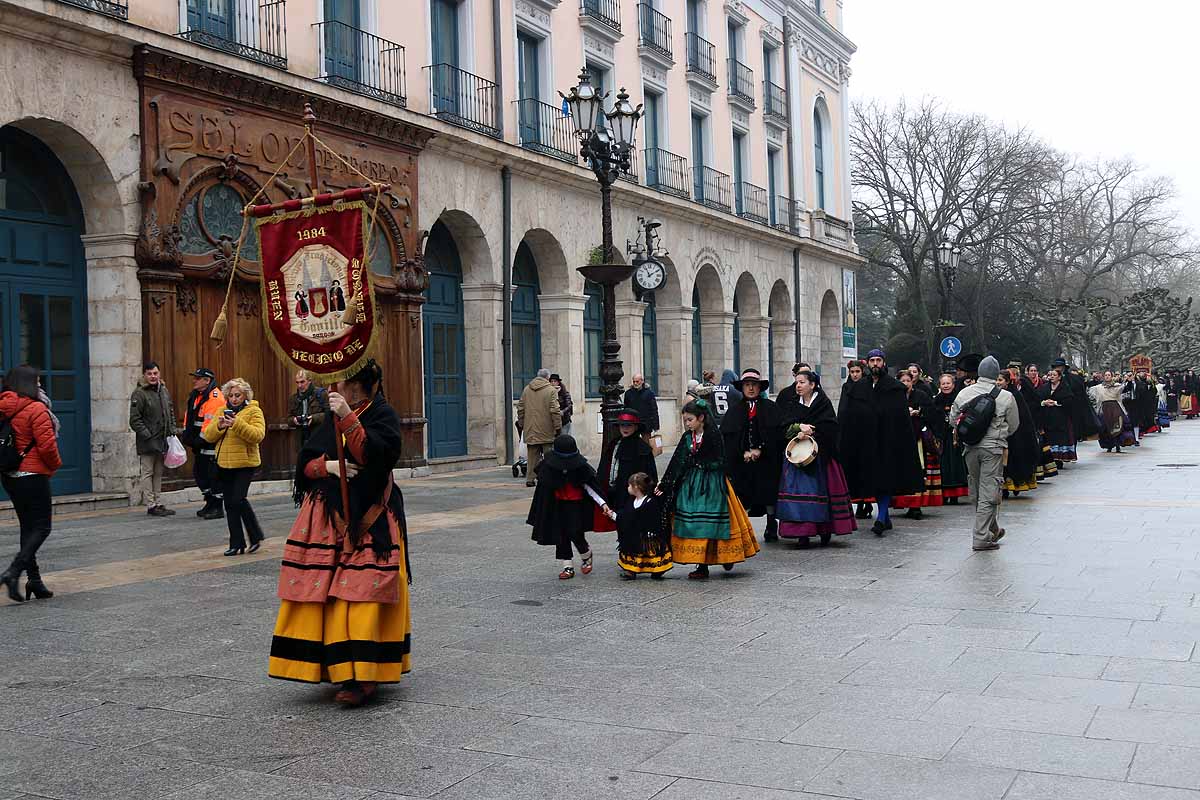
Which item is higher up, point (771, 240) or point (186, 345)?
point (771, 240)

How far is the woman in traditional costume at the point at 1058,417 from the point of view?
20.7m

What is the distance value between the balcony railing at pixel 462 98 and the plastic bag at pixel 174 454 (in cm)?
847

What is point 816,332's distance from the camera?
37562 mm

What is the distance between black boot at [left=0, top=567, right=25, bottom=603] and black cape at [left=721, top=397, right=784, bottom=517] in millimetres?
5806

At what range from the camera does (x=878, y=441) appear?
40.7 ft

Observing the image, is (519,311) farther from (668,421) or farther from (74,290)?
(74,290)

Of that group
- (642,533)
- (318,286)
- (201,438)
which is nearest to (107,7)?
(201,438)

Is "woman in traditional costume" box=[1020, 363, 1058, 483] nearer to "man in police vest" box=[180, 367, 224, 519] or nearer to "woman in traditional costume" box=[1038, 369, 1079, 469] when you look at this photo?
"woman in traditional costume" box=[1038, 369, 1079, 469]

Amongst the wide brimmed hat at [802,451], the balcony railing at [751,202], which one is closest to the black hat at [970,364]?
the wide brimmed hat at [802,451]

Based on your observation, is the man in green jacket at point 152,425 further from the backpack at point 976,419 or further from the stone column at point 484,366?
the backpack at point 976,419

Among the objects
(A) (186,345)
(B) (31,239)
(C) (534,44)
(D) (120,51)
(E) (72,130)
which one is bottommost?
(A) (186,345)

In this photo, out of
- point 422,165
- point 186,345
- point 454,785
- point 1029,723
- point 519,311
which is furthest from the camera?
point 519,311

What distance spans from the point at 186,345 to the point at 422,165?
611 centimetres

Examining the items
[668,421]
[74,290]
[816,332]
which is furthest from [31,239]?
[816,332]
